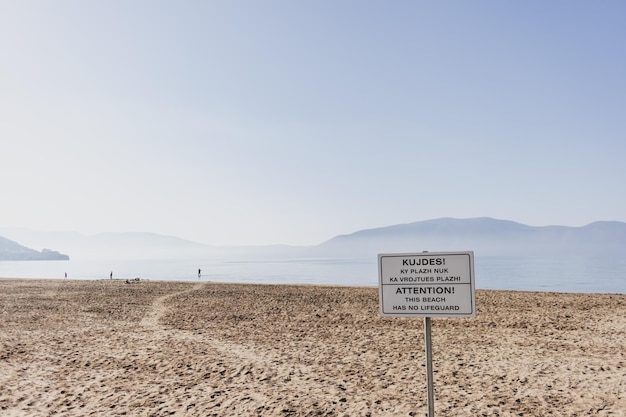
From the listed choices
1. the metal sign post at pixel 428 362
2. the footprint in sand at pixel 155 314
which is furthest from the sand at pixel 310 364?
the metal sign post at pixel 428 362

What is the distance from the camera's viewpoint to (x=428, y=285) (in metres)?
5.70

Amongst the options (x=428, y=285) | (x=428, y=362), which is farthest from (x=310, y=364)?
(x=428, y=285)

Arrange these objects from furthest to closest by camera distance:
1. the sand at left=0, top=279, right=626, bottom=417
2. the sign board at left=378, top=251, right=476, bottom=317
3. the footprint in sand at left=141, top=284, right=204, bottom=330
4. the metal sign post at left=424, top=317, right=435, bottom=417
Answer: the footprint in sand at left=141, top=284, right=204, bottom=330
the sand at left=0, top=279, right=626, bottom=417
the metal sign post at left=424, top=317, right=435, bottom=417
the sign board at left=378, top=251, right=476, bottom=317

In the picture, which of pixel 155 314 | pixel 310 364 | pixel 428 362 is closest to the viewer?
pixel 428 362

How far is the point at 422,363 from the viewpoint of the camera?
38.9ft

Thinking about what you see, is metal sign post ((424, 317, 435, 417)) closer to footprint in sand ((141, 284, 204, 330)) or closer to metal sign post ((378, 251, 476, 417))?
metal sign post ((378, 251, 476, 417))

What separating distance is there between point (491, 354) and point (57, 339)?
14762 millimetres

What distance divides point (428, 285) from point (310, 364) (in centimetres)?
727

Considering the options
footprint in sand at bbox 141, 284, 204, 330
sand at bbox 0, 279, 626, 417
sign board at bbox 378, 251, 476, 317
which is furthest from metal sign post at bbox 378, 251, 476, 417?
footprint in sand at bbox 141, 284, 204, 330

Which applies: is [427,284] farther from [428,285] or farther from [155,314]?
[155,314]

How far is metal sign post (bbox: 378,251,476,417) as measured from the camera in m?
5.53

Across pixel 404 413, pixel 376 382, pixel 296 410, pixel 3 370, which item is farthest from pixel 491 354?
pixel 3 370

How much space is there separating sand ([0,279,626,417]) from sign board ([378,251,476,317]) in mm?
3590

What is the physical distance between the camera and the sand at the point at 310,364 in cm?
873
